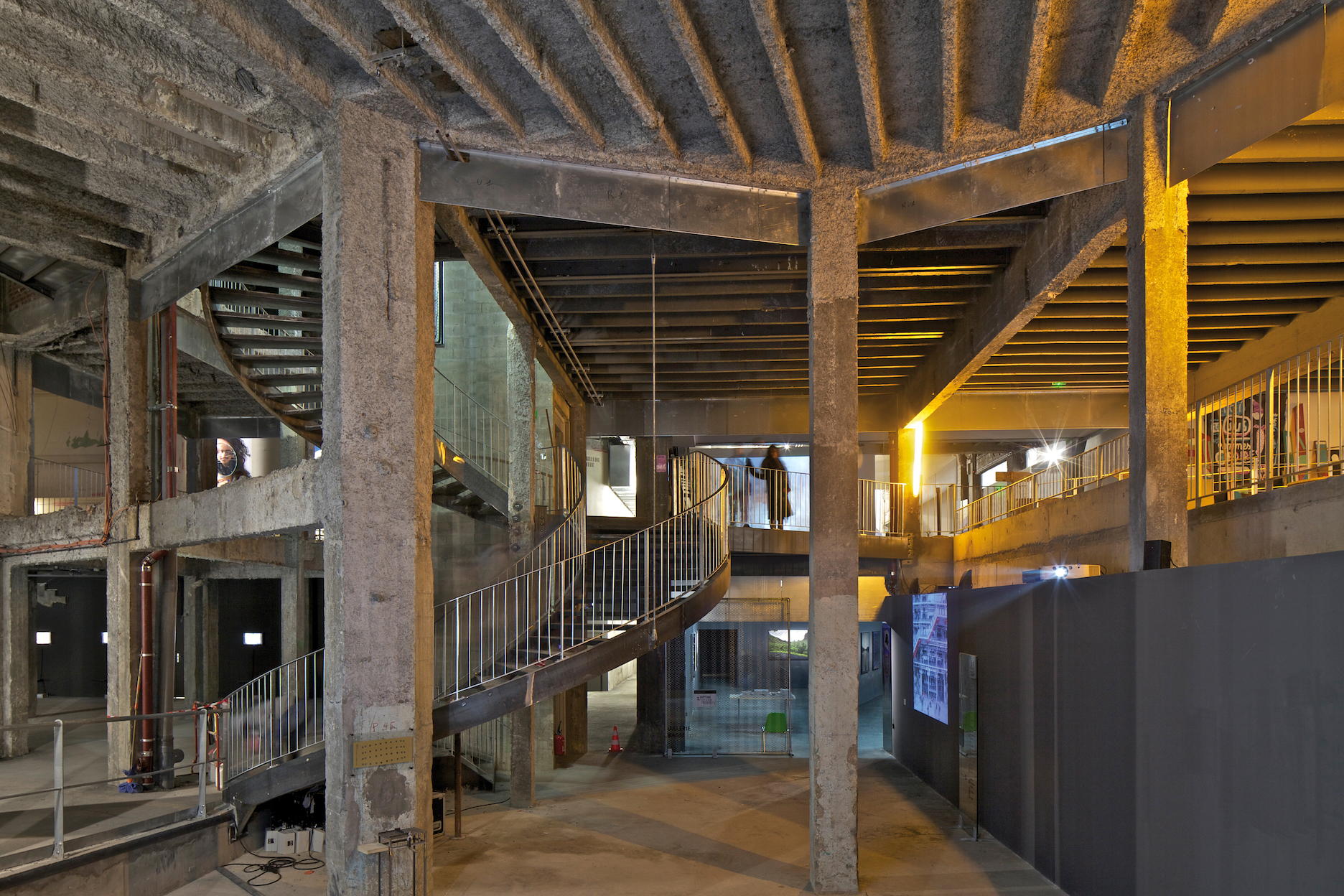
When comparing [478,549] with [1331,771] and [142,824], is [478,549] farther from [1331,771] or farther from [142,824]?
[1331,771]

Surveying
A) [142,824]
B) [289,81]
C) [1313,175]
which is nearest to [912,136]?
[1313,175]

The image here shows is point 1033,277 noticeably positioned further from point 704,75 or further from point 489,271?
point 489,271

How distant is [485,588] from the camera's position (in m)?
7.79

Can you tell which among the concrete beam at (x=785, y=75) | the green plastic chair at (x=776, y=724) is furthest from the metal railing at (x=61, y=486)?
the concrete beam at (x=785, y=75)

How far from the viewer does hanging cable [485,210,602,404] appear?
902cm

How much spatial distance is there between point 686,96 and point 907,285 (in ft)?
15.7

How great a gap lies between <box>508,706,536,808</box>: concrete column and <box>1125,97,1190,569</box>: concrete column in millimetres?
6219

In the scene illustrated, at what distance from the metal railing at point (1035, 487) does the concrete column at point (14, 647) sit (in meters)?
13.4

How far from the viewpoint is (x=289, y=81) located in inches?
244

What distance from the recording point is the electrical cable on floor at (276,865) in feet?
25.3

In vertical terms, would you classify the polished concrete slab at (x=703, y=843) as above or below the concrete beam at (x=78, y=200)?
below

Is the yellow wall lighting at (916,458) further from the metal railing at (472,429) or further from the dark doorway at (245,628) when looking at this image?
the dark doorway at (245,628)

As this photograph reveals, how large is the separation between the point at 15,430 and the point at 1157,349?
13164 mm

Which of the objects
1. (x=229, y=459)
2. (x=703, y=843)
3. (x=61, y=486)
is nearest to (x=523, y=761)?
(x=703, y=843)
